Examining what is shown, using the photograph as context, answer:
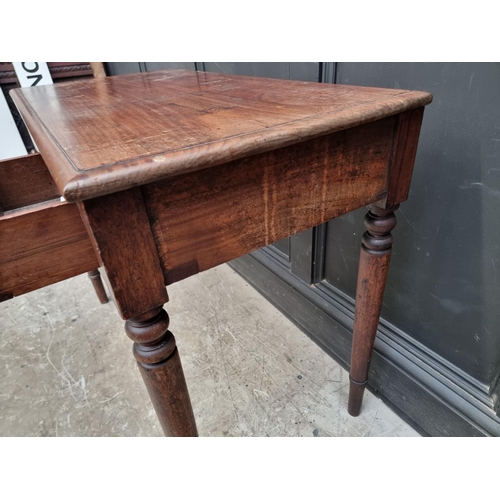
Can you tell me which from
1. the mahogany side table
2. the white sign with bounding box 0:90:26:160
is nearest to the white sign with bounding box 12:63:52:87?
the white sign with bounding box 0:90:26:160

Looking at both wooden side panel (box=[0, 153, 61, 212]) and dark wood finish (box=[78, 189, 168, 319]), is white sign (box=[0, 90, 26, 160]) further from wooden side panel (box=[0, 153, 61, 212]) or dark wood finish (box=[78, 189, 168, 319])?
dark wood finish (box=[78, 189, 168, 319])

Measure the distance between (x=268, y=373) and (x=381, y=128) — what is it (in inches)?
27.6

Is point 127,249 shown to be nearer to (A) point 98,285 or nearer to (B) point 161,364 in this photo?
(B) point 161,364

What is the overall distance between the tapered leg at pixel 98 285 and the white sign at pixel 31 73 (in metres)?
1.37

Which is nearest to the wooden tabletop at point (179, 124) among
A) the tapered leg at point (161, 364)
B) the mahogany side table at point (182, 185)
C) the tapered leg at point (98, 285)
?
the mahogany side table at point (182, 185)

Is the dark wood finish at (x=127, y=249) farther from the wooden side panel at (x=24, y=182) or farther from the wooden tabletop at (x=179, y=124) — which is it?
the wooden side panel at (x=24, y=182)

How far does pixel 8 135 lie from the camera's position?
201 cm

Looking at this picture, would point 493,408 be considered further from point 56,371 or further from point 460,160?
point 56,371

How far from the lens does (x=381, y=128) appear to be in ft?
1.55

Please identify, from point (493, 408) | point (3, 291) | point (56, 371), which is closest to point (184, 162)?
point (3, 291)

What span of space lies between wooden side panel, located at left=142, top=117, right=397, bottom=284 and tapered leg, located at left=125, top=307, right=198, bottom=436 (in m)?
0.05

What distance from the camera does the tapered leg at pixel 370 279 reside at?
586 millimetres

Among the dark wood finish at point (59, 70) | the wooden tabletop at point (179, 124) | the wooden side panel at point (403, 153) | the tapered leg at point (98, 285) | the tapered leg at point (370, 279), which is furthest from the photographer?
the dark wood finish at point (59, 70)

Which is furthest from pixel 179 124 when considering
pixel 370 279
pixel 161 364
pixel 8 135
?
pixel 8 135
